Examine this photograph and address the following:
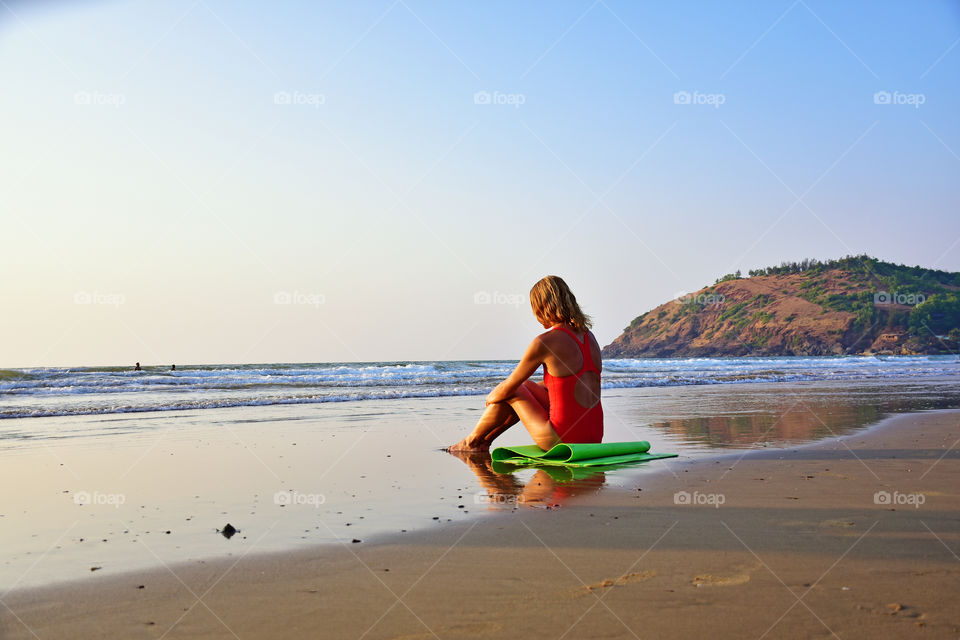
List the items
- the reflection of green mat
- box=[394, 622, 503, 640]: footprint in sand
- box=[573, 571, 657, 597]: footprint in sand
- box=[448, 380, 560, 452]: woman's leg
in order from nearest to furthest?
1. box=[394, 622, 503, 640]: footprint in sand
2. box=[573, 571, 657, 597]: footprint in sand
3. the reflection of green mat
4. box=[448, 380, 560, 452]: woman's leg

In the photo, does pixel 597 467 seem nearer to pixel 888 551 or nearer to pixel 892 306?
pixel 888 551

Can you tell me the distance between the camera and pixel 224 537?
395cm

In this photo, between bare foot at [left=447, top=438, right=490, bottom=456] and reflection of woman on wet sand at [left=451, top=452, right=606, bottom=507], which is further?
bare foot at [left=447, top=438, right=490, bottom=456]

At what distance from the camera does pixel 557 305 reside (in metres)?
6.57

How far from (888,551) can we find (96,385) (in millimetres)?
23868

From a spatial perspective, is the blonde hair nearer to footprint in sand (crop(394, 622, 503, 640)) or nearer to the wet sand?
the wet sand

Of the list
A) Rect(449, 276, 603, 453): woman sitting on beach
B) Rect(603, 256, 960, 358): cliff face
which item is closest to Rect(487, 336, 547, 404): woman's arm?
Rect(449, 276, 603, 453): woman sitting on beach

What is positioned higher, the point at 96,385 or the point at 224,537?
the point at 96,385

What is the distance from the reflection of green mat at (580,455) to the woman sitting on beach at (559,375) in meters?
0.17

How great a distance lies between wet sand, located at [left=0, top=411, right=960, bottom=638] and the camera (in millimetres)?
2504

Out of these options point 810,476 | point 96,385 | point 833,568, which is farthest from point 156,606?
point 96,385

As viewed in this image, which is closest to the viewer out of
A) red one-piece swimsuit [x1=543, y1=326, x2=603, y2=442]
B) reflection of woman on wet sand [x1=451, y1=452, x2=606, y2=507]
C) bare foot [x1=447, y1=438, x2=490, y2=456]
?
reflection of woman on wet sand [x1=451, y1=452, x2=606, y2=507]

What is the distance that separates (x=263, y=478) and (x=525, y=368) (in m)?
2.50

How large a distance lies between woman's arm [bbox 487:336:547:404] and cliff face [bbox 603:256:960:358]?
66576mm
